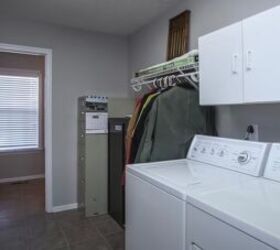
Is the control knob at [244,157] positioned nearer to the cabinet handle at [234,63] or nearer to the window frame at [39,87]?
the cabinet handle at [234,63]

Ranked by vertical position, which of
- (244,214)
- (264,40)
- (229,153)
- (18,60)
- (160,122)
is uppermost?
(18,60)

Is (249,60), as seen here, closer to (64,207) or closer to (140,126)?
(140,126)

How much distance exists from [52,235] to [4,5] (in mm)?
2381

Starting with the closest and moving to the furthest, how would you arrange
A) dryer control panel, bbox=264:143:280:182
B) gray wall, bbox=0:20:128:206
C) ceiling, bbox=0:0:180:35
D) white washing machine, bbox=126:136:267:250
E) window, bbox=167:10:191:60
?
white washing machine, bbox=126:136:267:250, dryer control panel, bbox=264:143:280:182, window, bbox=167:10:191:60, ceiling, bbox=0:0:180:35, gray wall, bbox=0:20:128:206

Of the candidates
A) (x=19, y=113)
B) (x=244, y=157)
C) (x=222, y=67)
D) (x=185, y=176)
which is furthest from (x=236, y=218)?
(x=19, y=113)

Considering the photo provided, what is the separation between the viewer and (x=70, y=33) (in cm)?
310

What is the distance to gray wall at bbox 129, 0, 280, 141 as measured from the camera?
160cm

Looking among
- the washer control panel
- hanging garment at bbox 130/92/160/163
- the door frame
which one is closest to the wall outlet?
the washer control panel

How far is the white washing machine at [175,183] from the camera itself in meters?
1.19

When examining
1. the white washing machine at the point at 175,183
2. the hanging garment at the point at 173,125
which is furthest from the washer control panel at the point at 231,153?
the hanging garment at the point at 173,125

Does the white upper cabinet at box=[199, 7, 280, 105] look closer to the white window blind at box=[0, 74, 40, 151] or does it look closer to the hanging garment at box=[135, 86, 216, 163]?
the hanging garment at box=[135, 86, 216, 163]

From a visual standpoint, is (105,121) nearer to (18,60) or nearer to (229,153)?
(229,153)

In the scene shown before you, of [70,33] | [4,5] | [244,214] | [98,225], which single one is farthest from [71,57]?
[244,214]

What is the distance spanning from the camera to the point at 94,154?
2.90 metres
